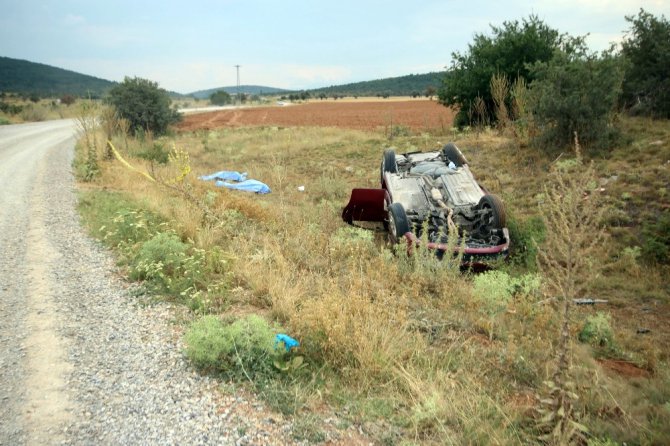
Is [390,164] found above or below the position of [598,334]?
above

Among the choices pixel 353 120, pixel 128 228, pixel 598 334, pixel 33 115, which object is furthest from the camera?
pixel 353 120

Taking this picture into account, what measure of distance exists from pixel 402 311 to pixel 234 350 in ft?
5.43

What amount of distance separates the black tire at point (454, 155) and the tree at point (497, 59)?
8967 millimetres

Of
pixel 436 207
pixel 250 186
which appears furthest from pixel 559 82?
pixel 250 186

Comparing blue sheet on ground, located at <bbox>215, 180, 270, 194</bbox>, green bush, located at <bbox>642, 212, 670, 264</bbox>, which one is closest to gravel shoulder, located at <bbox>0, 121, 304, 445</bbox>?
blue sheet on ground, located at <bbox>215, 180, 270, 194</bbox>

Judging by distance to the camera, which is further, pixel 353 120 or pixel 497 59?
pixel 353 120

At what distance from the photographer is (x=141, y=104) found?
25.5m

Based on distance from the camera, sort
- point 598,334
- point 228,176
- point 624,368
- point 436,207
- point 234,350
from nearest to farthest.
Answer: point 234,350, point 624,368, point 598,334, point 436,207, point 228,176

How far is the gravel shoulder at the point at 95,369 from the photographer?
3125 mm

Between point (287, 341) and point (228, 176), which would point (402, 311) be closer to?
point (287, 341)

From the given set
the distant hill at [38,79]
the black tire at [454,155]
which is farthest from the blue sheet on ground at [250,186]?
the distant hill at [38,79]

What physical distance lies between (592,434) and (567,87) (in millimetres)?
11077

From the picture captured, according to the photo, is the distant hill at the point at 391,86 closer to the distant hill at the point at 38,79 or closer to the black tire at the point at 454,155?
the distant hill at the point at 38,79

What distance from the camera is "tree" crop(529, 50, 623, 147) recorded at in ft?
38.6
